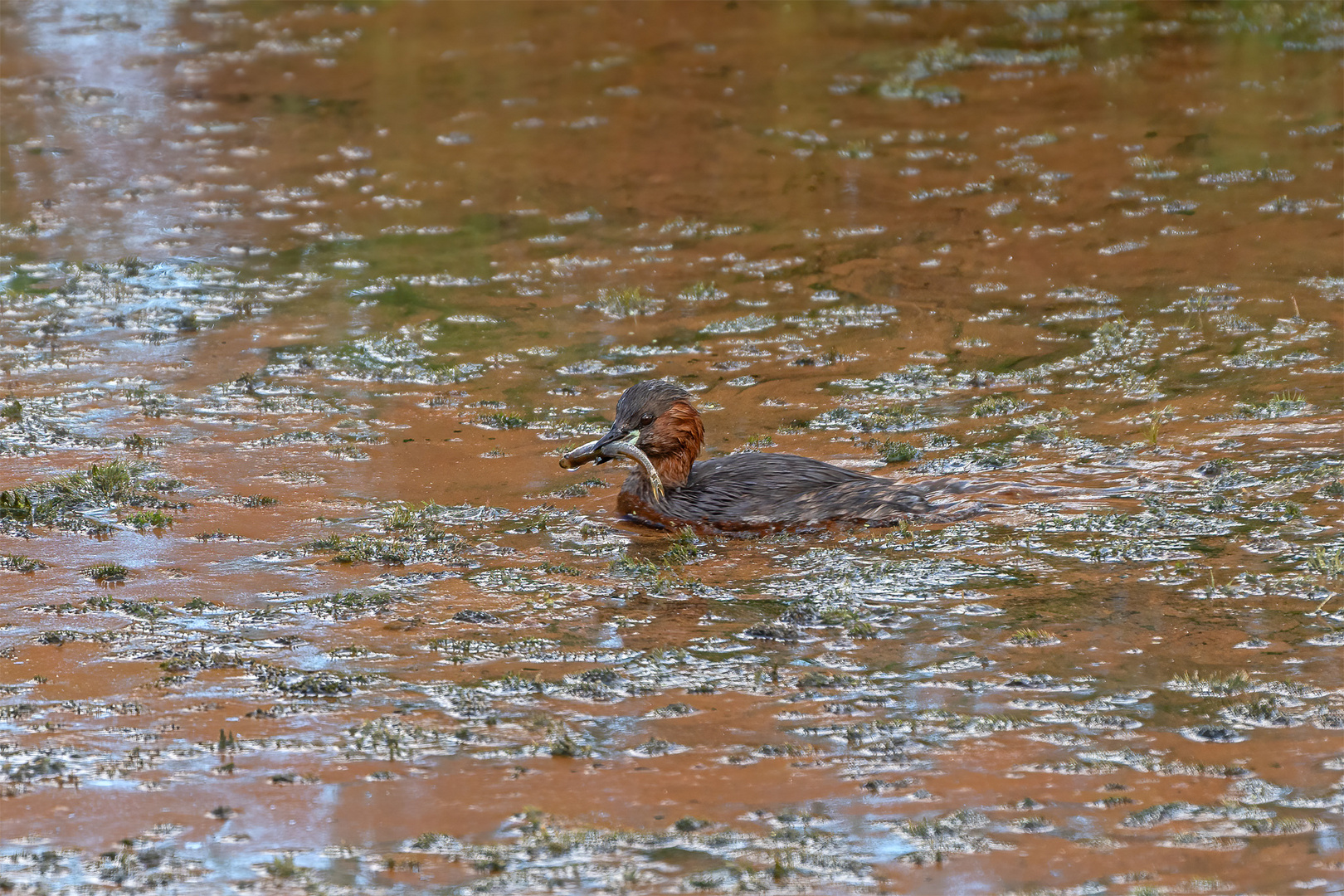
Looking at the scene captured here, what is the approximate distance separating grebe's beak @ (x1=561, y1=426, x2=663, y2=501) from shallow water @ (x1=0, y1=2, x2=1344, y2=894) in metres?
0.26

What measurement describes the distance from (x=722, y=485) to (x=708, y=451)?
0.81m

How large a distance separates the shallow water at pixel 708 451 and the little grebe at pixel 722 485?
0.69 ft

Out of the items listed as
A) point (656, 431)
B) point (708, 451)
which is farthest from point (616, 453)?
point (708, 451)

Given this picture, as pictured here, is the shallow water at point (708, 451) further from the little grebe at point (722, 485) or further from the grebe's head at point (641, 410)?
the grebe's head at point (641, 410)

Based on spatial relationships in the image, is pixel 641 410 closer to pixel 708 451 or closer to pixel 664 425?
pixel 664 425

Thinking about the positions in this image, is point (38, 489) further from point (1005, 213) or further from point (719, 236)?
point (1005, 213)

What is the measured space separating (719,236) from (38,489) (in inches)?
240

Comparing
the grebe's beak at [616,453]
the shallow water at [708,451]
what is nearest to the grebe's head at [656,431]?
the grebe's beak at [616,453]

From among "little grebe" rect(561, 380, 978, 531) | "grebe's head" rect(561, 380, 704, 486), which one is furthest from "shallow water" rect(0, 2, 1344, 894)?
"grebe's head" rect(561, 380, 704, 486)

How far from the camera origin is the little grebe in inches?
296

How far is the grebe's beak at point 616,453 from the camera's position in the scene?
7758mm

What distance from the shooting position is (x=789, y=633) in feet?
19.8

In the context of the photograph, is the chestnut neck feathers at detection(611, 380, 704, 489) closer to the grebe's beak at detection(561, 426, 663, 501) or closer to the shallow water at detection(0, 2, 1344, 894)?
the grebe's beak at detection(561, 426, 663, 501)

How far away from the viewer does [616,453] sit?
25.9 ft
